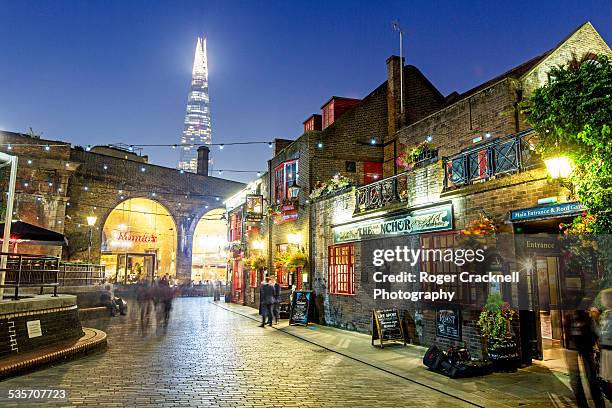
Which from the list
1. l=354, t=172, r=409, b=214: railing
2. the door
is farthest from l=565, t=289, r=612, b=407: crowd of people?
l=354, t=172, r=409, b=214: railing

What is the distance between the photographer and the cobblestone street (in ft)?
21.1

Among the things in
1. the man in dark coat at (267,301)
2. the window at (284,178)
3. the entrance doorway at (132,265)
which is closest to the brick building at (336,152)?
the window at (284,178)

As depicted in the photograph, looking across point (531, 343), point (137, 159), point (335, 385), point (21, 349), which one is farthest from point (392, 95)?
point (137, 159)

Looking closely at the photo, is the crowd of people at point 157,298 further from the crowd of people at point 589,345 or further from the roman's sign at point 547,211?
the crowd of people at point 589,345

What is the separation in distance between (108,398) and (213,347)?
192 inches

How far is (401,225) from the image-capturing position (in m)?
12.3

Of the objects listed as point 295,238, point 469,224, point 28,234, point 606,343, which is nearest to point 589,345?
point 606,343

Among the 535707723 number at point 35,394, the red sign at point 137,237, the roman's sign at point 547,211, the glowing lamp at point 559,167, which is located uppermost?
the red sign at point 137,237

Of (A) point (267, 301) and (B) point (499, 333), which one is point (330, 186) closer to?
(A) point (267, 301)

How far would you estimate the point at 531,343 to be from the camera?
8984 millimetres

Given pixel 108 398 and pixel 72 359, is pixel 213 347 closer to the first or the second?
pixel 72 359

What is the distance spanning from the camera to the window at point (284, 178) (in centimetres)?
1994

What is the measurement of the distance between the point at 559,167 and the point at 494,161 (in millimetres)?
2365

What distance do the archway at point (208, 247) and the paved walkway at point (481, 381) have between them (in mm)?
29635
